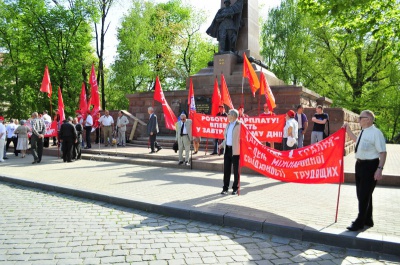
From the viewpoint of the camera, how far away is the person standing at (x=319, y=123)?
1049cm

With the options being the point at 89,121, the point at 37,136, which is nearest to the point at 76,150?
the point at 37,136

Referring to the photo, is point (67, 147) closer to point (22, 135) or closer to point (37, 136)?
point (37, 136)

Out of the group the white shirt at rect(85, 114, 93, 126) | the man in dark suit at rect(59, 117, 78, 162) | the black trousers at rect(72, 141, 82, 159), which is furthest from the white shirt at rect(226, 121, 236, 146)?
the white shirt at rect(85, 114, 93, 126)

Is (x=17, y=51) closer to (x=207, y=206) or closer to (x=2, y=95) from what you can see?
(x=2, y=95)

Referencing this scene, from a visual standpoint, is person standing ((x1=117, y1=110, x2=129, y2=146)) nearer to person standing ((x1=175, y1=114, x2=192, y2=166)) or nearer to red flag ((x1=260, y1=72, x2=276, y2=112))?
person standing ((x1=175, y1=114, x2=192, y2=166))

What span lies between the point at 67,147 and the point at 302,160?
33.1 feet

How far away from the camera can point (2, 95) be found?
28016 millimetres

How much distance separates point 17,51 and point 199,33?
20.8 meters

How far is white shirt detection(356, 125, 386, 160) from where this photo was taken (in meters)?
4.68

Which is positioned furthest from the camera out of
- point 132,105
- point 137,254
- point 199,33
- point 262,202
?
point 199,33

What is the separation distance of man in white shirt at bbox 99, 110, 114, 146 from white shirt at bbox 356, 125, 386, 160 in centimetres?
1362

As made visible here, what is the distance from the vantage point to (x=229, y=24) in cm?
1806

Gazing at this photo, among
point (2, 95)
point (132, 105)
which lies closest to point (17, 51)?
point (2, 95)

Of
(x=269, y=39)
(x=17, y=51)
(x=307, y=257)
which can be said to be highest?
(x=269, y=39)
